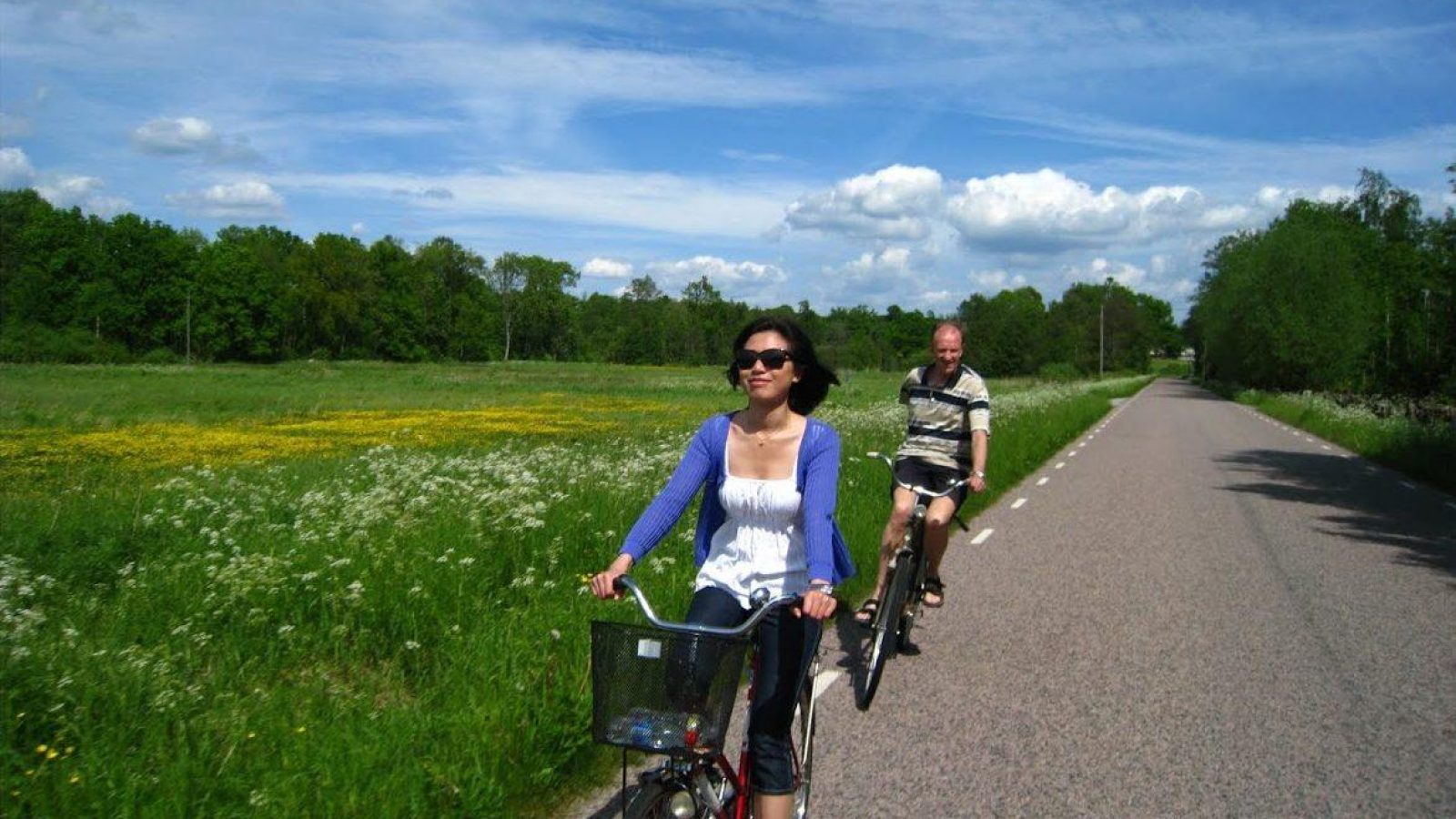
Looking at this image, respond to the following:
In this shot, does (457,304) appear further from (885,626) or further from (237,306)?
(885,626)

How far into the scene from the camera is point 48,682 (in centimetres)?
433

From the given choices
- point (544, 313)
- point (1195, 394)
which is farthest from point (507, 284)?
point (1195, 394)

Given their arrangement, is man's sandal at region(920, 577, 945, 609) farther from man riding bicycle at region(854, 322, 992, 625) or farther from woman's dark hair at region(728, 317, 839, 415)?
woman's dark hair at region(728, 317, 839, 415)

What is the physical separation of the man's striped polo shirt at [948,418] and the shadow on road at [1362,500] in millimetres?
5783

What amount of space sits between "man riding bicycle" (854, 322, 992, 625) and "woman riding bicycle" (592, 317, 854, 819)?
3279 millimetres

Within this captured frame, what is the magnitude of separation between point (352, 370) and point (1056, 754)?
82.0m

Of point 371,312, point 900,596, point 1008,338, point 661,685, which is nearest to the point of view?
point 661,685

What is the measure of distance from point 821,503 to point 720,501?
1.30 feet

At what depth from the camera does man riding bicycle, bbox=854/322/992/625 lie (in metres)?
6.77

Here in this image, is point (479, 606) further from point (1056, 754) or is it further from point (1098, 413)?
point (1098, 413)

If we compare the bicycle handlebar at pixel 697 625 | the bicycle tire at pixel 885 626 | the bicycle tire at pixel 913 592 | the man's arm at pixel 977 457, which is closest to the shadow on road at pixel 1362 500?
the man's arm at pixel 977 457

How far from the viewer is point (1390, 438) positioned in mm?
24484

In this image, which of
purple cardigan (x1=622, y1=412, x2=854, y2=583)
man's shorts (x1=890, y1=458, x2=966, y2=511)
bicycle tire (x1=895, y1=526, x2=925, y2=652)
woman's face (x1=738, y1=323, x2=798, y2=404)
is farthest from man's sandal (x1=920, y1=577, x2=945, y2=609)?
woman's face (x1=738, y1=323, x2=798, y2=404)

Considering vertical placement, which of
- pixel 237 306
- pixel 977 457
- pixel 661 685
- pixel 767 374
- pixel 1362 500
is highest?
pixel 237 306
